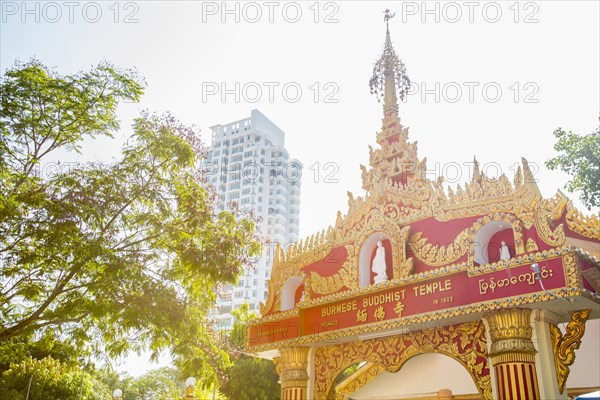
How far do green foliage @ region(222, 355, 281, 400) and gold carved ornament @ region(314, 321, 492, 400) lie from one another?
12579 mm

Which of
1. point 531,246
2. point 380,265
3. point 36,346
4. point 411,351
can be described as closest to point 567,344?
point 531,246

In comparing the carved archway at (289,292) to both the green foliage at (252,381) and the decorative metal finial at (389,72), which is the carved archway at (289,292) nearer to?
the decorative metal finial at (389,72)

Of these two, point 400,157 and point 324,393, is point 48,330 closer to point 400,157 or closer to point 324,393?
point 324,393

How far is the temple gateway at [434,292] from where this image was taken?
9211 millimetres

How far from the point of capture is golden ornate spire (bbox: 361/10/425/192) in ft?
42.7

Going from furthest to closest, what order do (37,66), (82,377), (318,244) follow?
(82,377)
(318,244)
(37,66)

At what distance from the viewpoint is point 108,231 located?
11672 mm

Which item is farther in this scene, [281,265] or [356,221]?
[281,265]

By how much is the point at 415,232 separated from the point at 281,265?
14.3ft

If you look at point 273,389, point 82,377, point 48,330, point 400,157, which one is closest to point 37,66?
point 48,330

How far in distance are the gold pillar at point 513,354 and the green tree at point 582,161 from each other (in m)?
7.78

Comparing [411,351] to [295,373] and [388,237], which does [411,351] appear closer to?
[388,237]

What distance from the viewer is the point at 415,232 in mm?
11656

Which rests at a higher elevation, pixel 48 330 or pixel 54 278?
pixel 54 278
